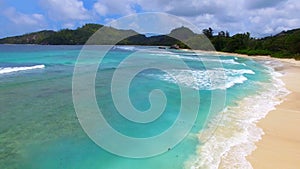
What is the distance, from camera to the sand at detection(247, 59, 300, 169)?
6.85 m

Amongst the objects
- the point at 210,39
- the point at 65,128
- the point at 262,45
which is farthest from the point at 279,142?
the point at 210,39

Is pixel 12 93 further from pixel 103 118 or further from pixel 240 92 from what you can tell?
pixel 240 92

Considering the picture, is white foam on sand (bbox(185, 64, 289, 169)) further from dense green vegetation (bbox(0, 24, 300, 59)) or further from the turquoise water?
dense green vegetation (bbox(0, 24, 300, 59))

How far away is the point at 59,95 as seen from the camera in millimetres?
14547

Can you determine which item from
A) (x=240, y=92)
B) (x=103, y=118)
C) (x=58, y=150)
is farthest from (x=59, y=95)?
(x=240, y=92)

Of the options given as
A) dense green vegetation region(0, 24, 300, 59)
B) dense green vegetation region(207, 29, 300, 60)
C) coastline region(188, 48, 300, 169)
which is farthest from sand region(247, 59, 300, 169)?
dense green vegetation region(207, 29, 300, 60)

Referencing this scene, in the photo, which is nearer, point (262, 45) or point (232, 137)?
point (232, 137)

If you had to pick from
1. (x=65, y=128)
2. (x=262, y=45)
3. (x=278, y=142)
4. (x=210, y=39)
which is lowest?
(x=278, y=142)

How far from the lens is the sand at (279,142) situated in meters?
→ 6.85

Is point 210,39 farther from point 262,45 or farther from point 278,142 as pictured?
point 278,142

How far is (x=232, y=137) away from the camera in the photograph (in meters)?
8.74

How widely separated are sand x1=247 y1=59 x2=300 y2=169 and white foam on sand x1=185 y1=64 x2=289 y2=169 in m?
0.25

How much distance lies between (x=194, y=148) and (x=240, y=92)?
1016 cm

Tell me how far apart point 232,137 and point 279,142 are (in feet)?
4.73
